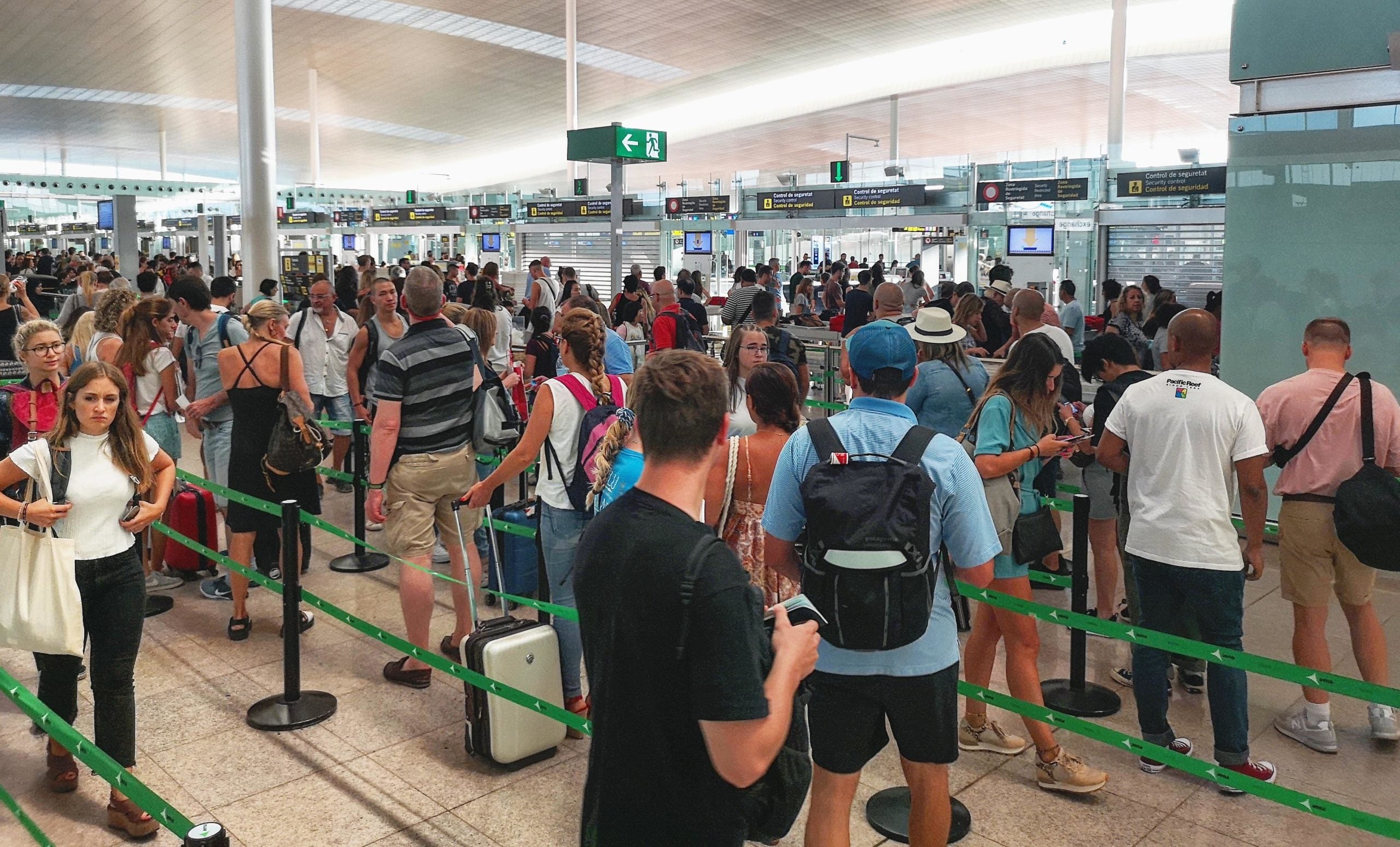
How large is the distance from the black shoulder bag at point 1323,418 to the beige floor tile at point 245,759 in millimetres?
3926

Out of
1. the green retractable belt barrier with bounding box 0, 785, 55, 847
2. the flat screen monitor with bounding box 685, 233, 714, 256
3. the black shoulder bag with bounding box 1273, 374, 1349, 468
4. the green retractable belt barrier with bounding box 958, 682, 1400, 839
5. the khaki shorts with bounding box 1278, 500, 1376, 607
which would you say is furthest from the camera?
the flat screen monitor with bounding box 685, 233, 714, 256

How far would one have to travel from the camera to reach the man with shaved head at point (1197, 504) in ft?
12.8

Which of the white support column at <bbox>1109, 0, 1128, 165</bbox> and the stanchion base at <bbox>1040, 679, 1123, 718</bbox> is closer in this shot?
the stanchion base at <bbox>1040, 679, 1123, 718</bbox>

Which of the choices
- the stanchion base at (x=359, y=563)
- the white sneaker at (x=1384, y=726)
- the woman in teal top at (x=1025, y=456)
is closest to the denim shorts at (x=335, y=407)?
the stanchion base at (x=359, y=563)

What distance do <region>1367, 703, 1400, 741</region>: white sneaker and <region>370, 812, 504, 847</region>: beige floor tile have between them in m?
3.52

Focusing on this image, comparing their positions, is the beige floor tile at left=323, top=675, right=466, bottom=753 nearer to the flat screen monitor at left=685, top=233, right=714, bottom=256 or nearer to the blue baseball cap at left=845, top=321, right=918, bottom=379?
the blue baseball cap at left=845, top=321, right=918, bottom=379

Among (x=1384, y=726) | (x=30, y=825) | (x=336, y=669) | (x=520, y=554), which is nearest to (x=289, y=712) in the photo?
(x=336, y=669)

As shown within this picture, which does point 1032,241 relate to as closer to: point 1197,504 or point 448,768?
point 1197,504

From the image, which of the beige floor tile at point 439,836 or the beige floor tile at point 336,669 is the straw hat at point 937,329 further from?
the beige floor tile at point 336,669

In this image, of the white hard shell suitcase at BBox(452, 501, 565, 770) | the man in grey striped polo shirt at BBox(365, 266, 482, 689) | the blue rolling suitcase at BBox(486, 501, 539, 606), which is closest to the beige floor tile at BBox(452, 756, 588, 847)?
the white hard shell suitcase at BBox(452, 501, 565, 770)

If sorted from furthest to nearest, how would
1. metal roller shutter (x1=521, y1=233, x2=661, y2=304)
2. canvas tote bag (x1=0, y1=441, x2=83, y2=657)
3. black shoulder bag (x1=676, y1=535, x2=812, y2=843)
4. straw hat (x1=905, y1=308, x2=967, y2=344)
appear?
metal roller shutter (x1=521, y1=233, x2=661, y2=304) < straw hat (x1=905, y1=308, x2=967, y2=344) < canvas tote bag (x1=0, y1=441, x2=83, y2=657) < black shoulder bag (x1=676, y1=535, x2=812, y2=843)

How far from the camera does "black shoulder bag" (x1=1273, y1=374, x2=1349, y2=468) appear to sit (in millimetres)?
4359

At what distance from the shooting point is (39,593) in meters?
3.60

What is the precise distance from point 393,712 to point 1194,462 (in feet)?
11.1
